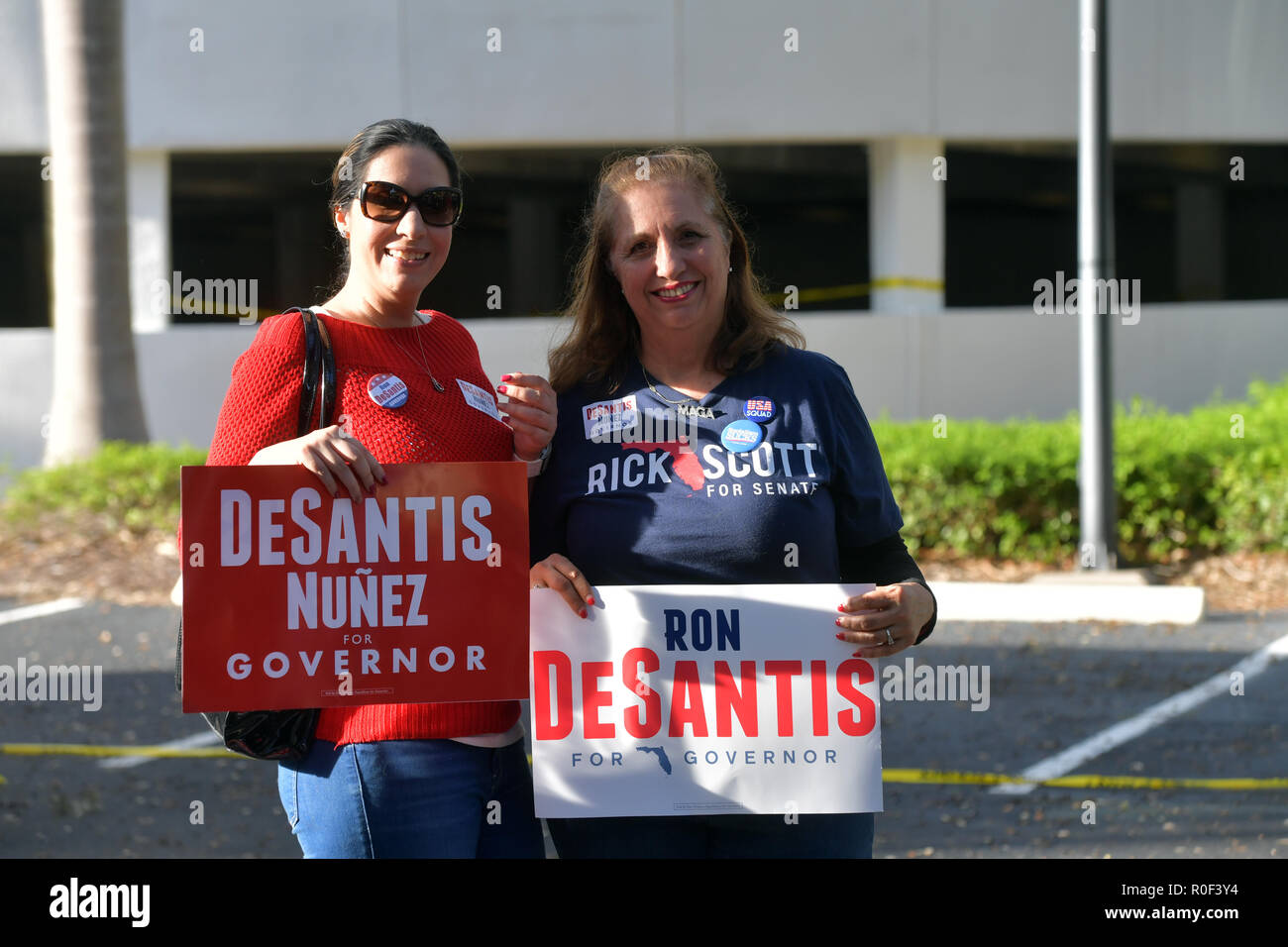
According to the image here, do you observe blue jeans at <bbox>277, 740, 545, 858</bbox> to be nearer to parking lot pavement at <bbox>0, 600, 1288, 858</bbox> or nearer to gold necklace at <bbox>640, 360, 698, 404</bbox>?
gold necklace at <bbox>640, 360, 698, 404</bbox>

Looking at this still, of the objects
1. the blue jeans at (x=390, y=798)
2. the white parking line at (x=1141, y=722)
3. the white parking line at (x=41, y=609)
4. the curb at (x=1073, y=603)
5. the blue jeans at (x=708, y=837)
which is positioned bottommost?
the white parking line at (x=1141, y=722)

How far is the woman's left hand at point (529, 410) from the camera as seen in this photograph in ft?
9.11

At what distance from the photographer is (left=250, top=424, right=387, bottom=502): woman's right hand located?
257 centimetres

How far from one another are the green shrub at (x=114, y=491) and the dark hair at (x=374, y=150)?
28.9ft

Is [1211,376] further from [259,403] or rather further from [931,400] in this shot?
[259,403]

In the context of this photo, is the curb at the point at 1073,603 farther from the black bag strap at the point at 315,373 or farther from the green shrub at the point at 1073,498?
the black bag strap at the point at 315,373

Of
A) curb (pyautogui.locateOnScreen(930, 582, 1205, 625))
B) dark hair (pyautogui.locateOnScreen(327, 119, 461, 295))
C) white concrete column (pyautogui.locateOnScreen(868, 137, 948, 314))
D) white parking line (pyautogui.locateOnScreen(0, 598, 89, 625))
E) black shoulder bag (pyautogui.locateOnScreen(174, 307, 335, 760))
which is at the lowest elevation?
white parking line (pyautogui.locateOnScreen(0, 598, 89, 625))

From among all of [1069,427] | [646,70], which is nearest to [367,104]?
[646,70]

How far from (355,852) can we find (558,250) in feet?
56.7

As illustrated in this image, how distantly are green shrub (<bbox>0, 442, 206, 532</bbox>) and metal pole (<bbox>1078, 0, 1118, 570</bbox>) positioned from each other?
703 cm

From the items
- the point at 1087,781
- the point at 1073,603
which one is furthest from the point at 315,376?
the point at 1073,603

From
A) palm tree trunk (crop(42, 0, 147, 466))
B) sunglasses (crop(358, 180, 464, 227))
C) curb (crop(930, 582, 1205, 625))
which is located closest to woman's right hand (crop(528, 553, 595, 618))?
sunglasses (crop(358, 180, 464, 227))

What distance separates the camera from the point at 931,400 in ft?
50.2

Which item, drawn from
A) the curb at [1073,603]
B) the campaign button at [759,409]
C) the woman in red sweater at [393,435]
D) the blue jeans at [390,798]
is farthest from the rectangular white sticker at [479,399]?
the curb at [1073,603]
